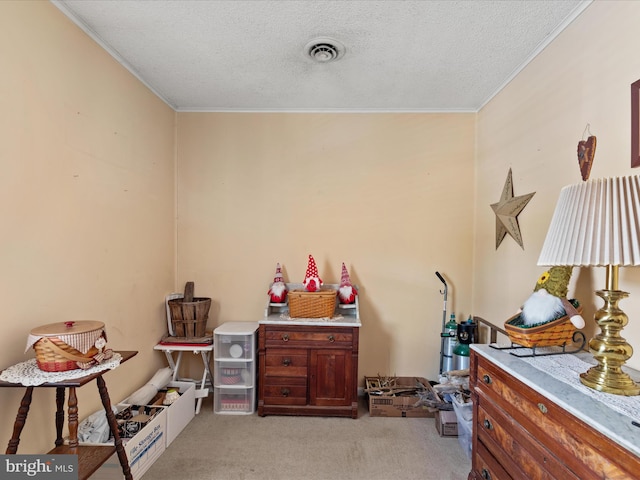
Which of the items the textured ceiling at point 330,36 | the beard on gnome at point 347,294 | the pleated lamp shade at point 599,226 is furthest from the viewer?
the beard on gnome at point 347,294

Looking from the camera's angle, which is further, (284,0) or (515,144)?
(515,144)

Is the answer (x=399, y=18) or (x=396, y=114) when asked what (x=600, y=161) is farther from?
(x=396, y=114)

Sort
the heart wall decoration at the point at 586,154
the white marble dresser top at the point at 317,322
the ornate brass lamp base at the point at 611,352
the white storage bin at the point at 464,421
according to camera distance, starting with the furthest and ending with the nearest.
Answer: the white marble dresser top at the point at 317,322, the white storage bin at the point at 464,421, the heart wall decoration at the point at 586,154, the ornate brass lamp base at the point at 611,352

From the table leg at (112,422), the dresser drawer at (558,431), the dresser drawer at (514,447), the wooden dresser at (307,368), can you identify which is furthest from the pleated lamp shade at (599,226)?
the table leg at (112,422)

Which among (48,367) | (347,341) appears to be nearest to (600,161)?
(347,341)

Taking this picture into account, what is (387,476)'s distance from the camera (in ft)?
6.48

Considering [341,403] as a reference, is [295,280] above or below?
above

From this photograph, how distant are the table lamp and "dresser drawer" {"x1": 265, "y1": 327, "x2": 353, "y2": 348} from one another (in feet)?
5.27

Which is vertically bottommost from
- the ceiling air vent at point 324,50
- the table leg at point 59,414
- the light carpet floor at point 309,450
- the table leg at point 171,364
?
the light carpet floor at point 309,450

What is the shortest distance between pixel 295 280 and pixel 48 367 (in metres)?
1.88

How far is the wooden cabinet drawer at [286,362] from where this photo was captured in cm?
261

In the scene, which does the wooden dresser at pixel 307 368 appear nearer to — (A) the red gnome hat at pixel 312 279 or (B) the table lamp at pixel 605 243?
(A) the red gnome hat at pixel 312 279

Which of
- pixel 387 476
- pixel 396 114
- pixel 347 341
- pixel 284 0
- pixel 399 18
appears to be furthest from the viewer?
pixel 396 114

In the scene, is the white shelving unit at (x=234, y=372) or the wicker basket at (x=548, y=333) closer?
the wicker basket at (x=548, y=333)
